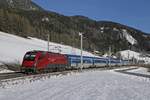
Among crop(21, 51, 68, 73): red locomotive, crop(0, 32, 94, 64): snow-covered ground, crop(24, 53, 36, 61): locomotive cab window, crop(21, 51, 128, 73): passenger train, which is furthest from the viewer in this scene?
crop(0, 32, 94, 64): snow-covered ground

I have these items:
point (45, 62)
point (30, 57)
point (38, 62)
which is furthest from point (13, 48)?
point (38, 62)

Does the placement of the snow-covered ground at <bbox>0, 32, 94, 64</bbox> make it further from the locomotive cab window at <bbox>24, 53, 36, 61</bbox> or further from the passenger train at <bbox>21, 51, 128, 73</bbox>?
the locomotive cab window at <bbox>24, 53, 36, 61</bbox>

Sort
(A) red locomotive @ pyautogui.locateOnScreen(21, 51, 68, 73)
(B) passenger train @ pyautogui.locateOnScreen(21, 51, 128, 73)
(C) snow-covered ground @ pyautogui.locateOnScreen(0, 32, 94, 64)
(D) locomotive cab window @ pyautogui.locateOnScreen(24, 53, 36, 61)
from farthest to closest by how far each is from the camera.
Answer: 1. (C) snow-covered ground @ pyautogui.locateOnScreen(0, 32, 94, 64)
2. (D) locomotive cab window @ pyautogui.locateOnScreen(24, 53, 36, 61)
3. (B) passenger train @ pyautogui.locateOnScreen(21, 51, 128, 73)
4. (A) red locomotive @ pyautogui.locateOnScreen(21, 51, 68, 73)

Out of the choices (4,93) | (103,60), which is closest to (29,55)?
(4,93)

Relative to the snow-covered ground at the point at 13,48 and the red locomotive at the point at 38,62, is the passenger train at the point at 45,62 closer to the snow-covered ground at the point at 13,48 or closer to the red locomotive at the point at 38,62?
the red locomotive at the point at 38,62

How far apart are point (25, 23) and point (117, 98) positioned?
585 ft

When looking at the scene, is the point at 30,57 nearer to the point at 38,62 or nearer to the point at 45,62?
the point at 38,62

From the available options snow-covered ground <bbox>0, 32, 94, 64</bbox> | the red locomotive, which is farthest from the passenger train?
snow-covered ground <bbox>0, 32, 94, 64</bbox>

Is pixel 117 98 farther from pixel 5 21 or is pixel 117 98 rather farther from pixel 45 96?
pixel 5 21

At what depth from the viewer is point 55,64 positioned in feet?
169

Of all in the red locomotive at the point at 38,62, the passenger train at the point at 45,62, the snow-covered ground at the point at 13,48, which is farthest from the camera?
the snow-covered ground at the point at 13,48

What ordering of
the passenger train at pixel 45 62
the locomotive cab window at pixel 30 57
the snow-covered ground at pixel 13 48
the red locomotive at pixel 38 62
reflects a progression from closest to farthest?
the red locomotive at pixel 38 62 < the passenger train at pixel 45 62 < the locomotive cab window at pixel 30 57 < the snow-covered ground at pixel 13 48

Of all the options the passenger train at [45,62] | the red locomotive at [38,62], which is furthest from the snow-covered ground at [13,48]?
the red locomotive at [38,62]

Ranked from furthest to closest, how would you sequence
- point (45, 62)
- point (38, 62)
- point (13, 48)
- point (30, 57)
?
point (13, 48), point (45, 62), point (30, 57), point (38, 62)
